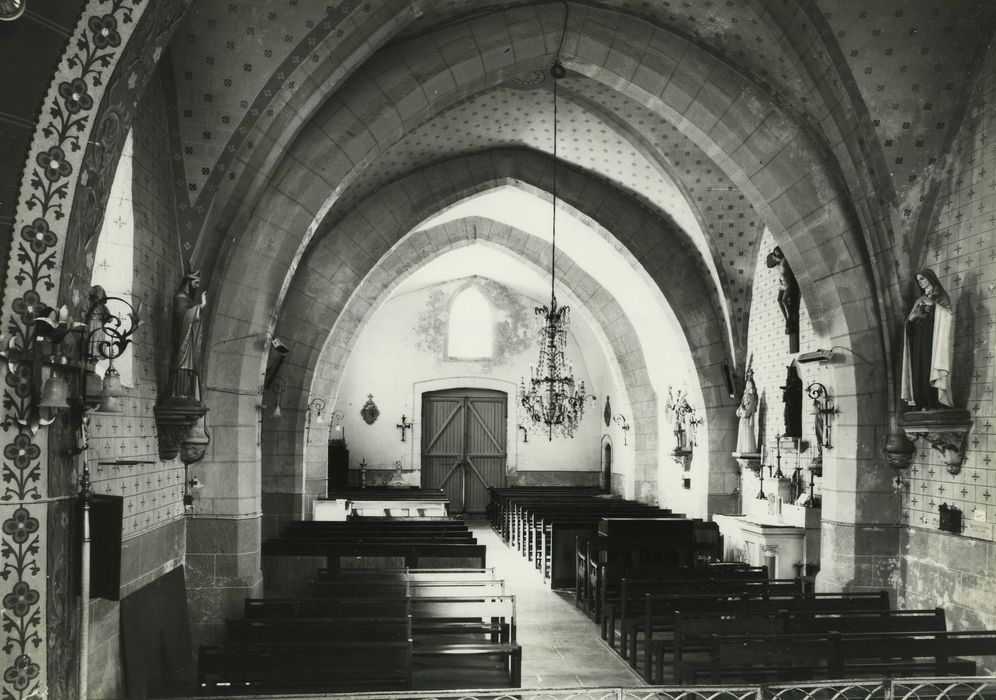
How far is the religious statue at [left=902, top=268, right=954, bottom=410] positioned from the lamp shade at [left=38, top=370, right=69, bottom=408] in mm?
7170

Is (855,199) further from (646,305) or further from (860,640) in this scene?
(646,305)

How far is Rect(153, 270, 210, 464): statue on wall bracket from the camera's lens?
814cm

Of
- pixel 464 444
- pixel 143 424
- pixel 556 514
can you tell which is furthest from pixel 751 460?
pixel 464 444

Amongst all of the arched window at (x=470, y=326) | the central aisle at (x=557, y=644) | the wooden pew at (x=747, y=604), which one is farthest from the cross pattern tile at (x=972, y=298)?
the arched window at (x=470, y=326)

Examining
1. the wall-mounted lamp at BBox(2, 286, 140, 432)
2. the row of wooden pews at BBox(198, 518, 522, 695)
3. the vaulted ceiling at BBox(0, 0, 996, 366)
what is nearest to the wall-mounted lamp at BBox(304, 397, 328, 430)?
the row of wooden pews at BBox(198, 518, 522, 695)

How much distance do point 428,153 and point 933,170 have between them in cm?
723

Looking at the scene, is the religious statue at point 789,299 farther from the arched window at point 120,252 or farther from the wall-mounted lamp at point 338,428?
the wall-mounted lamp at point 338,428

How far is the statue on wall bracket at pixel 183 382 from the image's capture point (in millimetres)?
8141

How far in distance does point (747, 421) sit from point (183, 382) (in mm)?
8456

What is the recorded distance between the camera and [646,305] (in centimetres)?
1728

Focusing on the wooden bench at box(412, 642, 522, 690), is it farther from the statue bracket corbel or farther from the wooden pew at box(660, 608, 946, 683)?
the statue bracket corbel

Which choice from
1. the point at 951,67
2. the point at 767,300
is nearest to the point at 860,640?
the point at 951,67

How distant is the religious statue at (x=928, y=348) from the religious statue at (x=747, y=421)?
4.57 meters

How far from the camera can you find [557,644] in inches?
386
